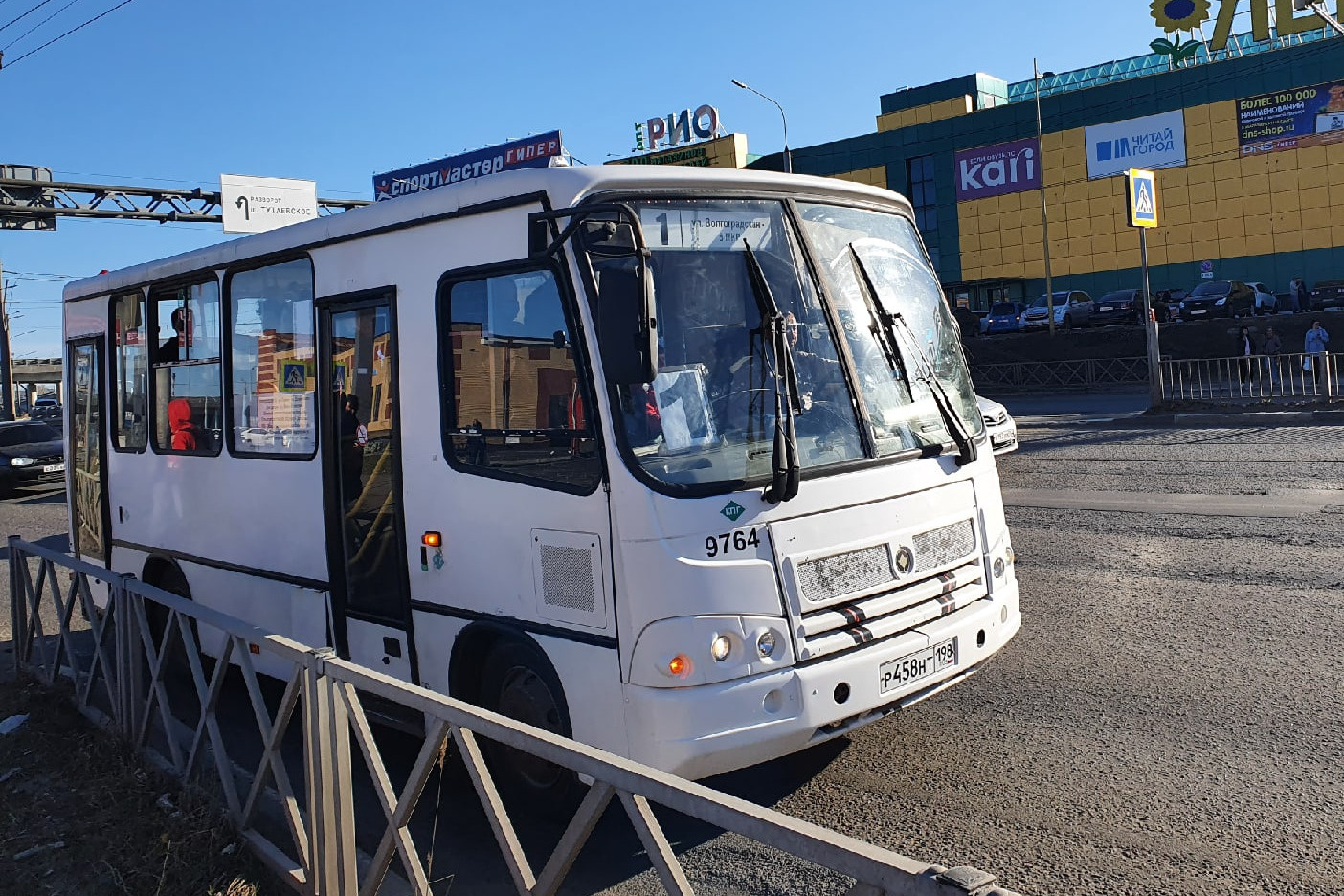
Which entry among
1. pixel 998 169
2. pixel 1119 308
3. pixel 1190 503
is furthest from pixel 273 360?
pixel 998 169

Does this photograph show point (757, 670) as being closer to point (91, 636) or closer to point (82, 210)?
point (91, 636)

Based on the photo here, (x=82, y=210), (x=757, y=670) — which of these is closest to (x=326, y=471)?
(x=757, y=670)

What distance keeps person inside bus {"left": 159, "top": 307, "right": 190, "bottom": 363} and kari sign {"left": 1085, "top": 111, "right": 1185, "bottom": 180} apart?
4926cm

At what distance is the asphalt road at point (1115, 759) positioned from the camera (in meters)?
4.31

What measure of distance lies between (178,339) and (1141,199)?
20.1 m

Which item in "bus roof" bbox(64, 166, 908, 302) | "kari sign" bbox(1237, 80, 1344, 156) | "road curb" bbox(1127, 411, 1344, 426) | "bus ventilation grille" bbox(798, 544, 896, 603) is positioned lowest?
"bus ventilation grille" bbox(798, 544, 896, 603)

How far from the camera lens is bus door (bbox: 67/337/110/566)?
353 inches

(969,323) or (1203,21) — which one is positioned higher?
(1203,21)

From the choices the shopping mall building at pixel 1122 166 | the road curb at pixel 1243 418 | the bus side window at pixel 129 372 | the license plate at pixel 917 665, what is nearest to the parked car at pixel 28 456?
the bus side window at pixel 129 372

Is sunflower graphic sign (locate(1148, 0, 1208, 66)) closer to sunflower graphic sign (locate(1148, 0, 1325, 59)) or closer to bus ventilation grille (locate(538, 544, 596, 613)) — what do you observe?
sunflower graphic sign (locate(1148, 0, 1325, 59))

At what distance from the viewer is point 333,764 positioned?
407 cm

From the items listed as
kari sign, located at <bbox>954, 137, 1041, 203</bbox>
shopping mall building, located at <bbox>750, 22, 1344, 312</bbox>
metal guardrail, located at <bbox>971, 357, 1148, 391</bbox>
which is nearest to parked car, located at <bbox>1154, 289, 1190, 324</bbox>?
metal guardrail, located at <bbox>971, 357, 1148, 391</bbox>

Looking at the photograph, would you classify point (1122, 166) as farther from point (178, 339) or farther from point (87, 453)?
point (178, 339)

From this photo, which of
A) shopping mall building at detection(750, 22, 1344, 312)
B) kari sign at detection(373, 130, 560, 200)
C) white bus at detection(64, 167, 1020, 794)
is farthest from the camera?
shopping mall building at detection(750, 22, 1344, 312)
